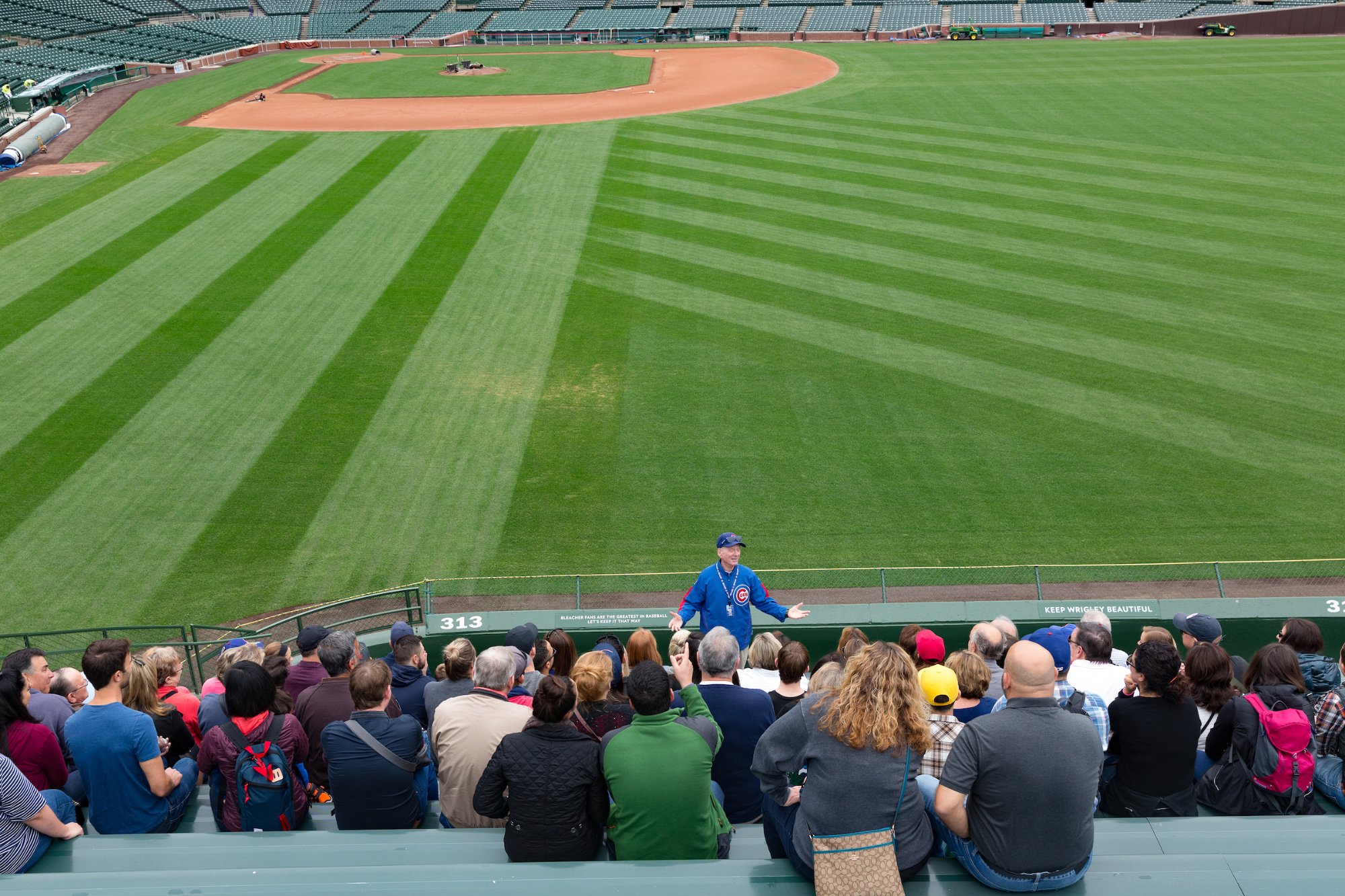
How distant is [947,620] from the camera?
10531 mm

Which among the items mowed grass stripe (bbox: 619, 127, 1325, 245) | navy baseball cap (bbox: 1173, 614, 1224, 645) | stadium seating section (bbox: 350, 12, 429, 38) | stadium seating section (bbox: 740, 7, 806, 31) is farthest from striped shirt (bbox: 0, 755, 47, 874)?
stadium seating section (bbox: 350, 12, 429, 38)

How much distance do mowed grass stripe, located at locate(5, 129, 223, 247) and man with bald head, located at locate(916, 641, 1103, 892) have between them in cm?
3222

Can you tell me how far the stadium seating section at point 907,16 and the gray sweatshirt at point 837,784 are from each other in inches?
2681

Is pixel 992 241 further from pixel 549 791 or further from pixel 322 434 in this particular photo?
pixel 549 791

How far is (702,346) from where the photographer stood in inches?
819

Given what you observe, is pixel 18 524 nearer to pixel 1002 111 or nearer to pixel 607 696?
pixel 607 696

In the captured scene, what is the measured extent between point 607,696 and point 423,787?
1.27 meters

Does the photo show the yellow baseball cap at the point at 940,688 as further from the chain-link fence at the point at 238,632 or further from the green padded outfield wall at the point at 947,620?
the chain-link fence at the point at 238,632

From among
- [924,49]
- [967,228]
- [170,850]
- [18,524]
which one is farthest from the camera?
[924,49]

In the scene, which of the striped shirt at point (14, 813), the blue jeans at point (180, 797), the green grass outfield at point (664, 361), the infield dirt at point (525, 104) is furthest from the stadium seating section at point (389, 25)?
the striped shirt at point (14, 813)

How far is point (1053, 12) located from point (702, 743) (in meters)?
72.0

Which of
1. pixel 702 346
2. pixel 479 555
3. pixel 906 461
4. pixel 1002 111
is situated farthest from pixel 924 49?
pixel 479 555

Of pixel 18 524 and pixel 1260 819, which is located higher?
pixel 1260 819

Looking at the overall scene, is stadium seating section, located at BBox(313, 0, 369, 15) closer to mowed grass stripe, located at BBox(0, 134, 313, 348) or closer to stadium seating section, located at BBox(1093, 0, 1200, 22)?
mowed grass stripe, located at BBox(0, 134, 313, 348)
